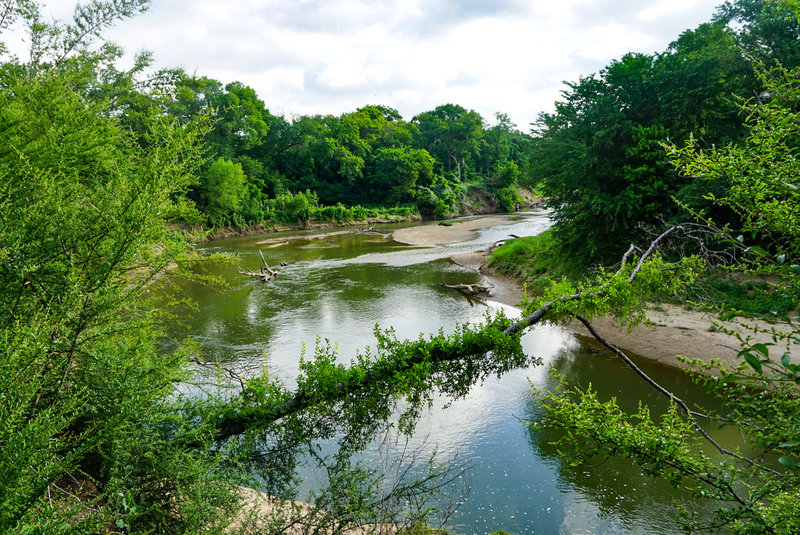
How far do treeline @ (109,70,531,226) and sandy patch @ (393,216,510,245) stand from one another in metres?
9.93

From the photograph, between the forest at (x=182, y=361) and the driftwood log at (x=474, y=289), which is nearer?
the forest at (x=182, y=361)

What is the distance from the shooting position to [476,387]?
442 inches

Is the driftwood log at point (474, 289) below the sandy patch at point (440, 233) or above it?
below

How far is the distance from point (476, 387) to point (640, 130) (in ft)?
40.7

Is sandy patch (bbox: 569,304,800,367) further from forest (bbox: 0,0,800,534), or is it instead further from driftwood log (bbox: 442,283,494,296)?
driftwood log (bbox: 442,283,494,296)

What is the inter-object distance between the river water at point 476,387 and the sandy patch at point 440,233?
8.72 metres

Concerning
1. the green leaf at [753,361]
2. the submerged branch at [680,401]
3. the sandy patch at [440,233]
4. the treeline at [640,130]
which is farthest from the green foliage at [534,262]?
the green leaf at [753,361]

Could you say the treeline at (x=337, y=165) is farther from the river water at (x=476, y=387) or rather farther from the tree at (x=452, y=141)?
the river water at (x=476, y=387)

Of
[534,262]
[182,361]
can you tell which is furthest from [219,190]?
[182,361]

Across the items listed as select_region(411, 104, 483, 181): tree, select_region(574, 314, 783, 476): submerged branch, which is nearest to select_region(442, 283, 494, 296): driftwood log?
select_region(574, 314, 783, 476): submerged branch

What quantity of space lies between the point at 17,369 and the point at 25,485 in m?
0.97

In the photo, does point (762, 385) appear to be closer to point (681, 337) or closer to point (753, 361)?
point (753, 361)

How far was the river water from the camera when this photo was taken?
7.02 metres

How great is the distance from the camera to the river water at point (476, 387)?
7.02 metres
